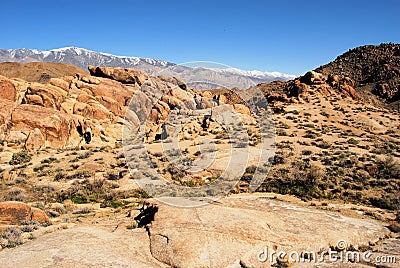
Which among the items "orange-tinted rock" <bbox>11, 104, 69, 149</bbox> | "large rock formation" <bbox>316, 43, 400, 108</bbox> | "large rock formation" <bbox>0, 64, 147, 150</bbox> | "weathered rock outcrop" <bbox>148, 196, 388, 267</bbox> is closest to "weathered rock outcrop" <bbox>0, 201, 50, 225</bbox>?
"weathered rock outcrop" <bbox>148, 196, 388, 267</bbox>

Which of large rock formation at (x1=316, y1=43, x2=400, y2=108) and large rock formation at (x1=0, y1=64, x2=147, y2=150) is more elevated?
large rock formation at (x1=316, y1=43, x2=400, y2=108)

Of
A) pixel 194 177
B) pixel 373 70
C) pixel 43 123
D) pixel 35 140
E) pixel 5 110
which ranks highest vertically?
pixel 373 70

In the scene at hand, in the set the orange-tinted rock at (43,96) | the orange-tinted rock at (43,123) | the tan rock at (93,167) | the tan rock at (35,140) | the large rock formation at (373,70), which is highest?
the large rock formation at (373,70)

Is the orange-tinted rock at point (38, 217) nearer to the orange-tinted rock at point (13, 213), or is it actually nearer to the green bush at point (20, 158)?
the orange-tinted rock at point (13, 213)

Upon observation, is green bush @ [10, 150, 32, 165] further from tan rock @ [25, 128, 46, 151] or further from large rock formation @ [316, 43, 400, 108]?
large rock formation @ [316, 43, 400, 108]

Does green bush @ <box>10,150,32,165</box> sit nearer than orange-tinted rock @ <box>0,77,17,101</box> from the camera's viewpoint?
Yes

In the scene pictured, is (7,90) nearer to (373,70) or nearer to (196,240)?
(196,240)

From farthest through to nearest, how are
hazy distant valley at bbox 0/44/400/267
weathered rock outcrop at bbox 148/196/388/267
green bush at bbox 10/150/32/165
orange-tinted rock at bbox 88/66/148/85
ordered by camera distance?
orange-tinted rock at bbox 88/66/148/85, green bush at bbox 10/150/32/165, hazy distant valley at bbox 0/44/400/267, weathered rock outcrop at bbox 148/196/388/267

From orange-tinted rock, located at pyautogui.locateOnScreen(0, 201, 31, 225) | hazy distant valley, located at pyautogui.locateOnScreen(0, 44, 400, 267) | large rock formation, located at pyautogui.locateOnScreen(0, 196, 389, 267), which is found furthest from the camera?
orange-tinted rock, located at pyautogui.locateOnScreen(0, 201, 31, 225)

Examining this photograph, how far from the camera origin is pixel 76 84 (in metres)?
43.6

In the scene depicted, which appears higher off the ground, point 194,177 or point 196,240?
point 196,240

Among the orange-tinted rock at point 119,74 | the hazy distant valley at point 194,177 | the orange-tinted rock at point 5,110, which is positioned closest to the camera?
the hazy distant valley at point 194,177

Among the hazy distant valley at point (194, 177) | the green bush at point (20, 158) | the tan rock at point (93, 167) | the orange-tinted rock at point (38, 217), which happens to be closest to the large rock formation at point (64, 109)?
the hazy distant valley at point (194, 177)

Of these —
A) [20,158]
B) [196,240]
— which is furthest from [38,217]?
[20,158]
